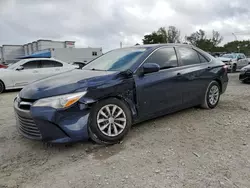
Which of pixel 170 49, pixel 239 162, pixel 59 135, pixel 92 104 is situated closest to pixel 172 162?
pixel 239 162

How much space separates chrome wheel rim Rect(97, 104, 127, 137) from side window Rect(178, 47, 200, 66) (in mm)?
1825

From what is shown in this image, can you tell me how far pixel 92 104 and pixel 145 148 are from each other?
96cm

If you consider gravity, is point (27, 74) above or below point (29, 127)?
above

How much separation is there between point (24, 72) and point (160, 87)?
22.4 feet

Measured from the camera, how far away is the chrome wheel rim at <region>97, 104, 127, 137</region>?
3.08 meters

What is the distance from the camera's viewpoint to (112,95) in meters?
3.17

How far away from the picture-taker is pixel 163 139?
337cm

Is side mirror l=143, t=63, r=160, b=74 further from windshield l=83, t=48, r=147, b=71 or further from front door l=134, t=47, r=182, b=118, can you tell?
windshield l=83, t=48, r=147, b=71

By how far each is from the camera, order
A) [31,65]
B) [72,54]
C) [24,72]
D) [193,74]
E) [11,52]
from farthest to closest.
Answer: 1. [11,52]
2. [72,54]
3. [31,65]
4. [24,72]
5. [193,74]

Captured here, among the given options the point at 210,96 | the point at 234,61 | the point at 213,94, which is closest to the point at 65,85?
the point at 210,96

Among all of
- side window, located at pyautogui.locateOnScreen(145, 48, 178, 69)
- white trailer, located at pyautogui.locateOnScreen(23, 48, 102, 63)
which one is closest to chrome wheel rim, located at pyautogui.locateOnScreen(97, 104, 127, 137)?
side window, located at pyautogui.locateOnScreen(145, 48, 178, 69)

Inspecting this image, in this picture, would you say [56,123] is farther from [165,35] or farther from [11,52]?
[165,35]

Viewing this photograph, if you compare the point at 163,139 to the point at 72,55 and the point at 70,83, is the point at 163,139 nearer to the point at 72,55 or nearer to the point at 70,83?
the point at 70,83

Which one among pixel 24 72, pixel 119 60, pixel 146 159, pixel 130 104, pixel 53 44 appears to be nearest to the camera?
pixel 146 159
